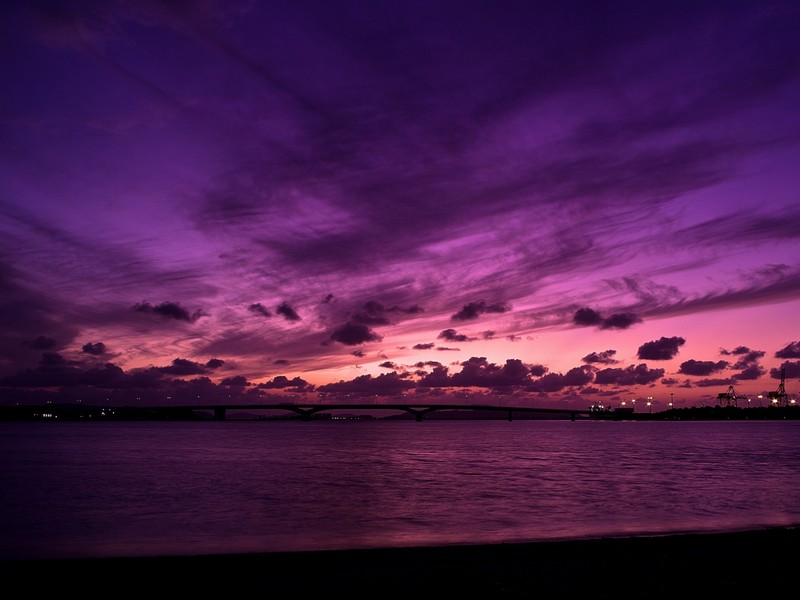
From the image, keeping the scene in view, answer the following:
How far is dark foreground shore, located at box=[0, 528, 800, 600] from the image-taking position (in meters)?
10.9

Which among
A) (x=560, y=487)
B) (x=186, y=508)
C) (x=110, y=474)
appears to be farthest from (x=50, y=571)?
(x=110, y=474)

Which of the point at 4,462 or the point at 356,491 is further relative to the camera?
the point at 4,462

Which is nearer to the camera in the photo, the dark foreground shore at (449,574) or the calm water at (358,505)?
the dark foreground shore at (449,574)

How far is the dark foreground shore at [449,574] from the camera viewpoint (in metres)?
10.9

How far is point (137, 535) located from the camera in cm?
2342

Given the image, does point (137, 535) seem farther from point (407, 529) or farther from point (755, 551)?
point (755, 551)

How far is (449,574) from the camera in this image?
1188 centimetres

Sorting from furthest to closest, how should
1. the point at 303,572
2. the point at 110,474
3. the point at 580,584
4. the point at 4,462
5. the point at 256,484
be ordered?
the point at 4,462, the point at 110,474, the point at 256,484, the point at 303,572, the point at 580,584

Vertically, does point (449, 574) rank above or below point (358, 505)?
above

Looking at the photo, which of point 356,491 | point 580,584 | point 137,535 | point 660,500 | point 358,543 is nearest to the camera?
point 580,584

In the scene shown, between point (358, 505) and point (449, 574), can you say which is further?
point (358, 505)

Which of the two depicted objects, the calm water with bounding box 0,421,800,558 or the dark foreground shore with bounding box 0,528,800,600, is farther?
the calm water with bounding box 0,421,800,558

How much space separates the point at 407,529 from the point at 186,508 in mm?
12749

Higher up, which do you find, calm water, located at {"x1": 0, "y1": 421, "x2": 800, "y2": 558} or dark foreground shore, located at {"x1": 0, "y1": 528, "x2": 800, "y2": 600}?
dark foreground shore, located at {"x1": 0, "y1": 528, "x2": 800, "y2": 600}
